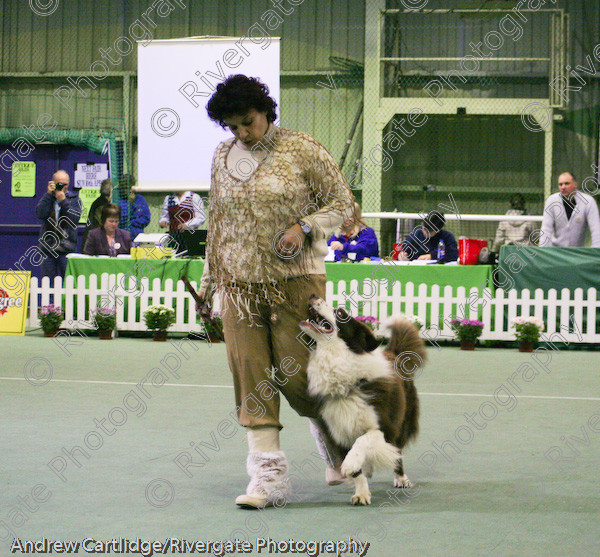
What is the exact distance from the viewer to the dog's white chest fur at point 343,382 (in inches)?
124

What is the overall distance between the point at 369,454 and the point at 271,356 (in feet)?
1.67

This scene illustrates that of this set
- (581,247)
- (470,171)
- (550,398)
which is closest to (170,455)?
(550,398)

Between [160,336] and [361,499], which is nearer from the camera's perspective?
[361,499]

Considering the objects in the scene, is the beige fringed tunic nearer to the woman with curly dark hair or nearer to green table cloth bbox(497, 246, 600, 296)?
the woman with curly dark hair

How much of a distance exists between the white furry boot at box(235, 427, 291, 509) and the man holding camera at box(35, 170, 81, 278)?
23.0 feet

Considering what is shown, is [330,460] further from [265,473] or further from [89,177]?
[89,177]

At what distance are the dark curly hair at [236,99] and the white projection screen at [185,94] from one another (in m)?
9.53

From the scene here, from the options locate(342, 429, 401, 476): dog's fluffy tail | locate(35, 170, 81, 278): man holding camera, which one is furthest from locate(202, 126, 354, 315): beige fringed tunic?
locate(35, 170, 81, 278): man holding camera

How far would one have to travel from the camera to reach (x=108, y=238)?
A: 9664mm

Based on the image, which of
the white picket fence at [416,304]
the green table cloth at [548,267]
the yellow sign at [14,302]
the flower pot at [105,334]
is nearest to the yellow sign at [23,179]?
the yellow sign at [14,302]

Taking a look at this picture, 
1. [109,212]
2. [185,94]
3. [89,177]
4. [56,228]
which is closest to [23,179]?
[89,177]

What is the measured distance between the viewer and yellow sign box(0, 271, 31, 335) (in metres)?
9.28

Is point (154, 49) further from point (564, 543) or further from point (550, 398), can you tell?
point (564, 543)

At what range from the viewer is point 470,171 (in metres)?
14.7
